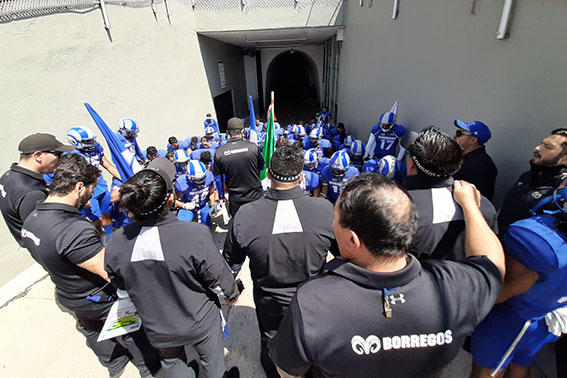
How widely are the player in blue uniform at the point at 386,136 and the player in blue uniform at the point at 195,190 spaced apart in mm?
3495

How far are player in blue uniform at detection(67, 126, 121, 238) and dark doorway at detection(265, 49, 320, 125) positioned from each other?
12562mm

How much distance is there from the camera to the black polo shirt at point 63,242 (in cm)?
180

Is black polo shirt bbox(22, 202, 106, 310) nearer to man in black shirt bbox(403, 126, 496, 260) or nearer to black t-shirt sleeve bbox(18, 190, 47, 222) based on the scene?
black t-shirt sleeve bbox(18, 190, 47, 222)

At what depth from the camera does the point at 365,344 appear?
900mm

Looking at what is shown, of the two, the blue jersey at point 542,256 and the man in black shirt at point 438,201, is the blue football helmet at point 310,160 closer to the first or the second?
the man in black shirt at point 438,201

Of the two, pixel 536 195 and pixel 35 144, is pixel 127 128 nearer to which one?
pixel 35 144

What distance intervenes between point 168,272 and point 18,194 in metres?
1.99

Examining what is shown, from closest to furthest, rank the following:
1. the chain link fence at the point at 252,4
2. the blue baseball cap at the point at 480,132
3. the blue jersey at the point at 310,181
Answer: the blue baseball cap at the point at 480,132 → the blue jersey at the point at 310,181 → the chain link fence at the point at 252,4

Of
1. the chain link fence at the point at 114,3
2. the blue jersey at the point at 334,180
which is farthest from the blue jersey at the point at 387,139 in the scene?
the chain link fence at the point at 114,3

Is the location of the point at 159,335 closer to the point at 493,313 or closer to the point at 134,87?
the point at 493,313

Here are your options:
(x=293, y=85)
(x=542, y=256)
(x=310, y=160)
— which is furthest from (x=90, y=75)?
(x=293, y=85)

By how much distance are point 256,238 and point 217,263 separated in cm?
A: 31

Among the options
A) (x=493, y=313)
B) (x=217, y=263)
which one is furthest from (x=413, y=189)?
(x=217, y=263)

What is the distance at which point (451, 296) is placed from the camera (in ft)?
3.10
